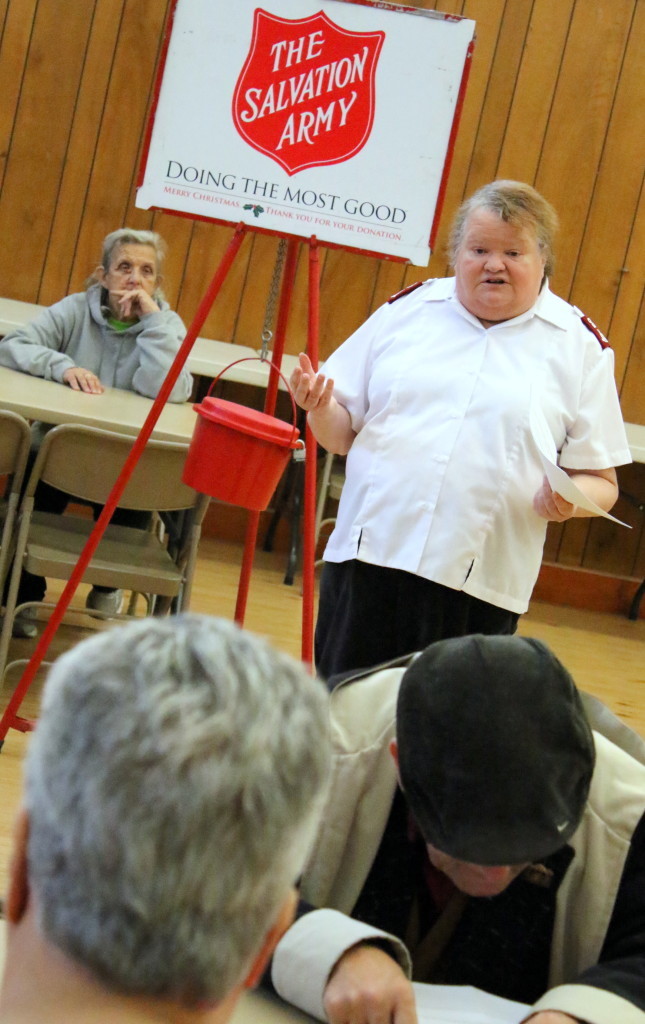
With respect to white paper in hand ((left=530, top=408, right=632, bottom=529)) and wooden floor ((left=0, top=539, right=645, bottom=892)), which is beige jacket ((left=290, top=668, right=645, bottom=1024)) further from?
wooden floor ((left=0, top=539, right=645, bottom=892))

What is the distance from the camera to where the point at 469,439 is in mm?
2229

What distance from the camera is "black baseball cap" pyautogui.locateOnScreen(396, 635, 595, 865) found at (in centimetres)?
108

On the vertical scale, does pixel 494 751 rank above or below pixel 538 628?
above

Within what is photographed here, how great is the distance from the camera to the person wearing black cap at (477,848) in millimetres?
1077

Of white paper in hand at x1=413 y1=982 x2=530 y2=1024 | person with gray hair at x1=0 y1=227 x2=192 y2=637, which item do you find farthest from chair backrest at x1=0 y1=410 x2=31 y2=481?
white paper in hand at x1=413 y1=982 x2=530 y2=1024

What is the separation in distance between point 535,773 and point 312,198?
1535 millimetres

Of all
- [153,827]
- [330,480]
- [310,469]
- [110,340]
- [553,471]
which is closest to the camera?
[153,827]

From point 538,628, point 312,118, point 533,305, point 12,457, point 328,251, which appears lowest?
point 538,628

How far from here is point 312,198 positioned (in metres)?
2.32

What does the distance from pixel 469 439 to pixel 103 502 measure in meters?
1.20

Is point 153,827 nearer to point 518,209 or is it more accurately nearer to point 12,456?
point 518,209

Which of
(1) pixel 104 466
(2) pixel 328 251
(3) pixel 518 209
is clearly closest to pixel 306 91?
(3) pixel 518 209

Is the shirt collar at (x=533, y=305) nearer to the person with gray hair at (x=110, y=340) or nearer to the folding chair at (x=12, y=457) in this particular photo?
the folding chair at (x=12, y=457)

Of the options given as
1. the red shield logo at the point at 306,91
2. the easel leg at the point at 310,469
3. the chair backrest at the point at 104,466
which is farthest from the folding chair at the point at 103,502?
the red shield logo at the point at 306,91
